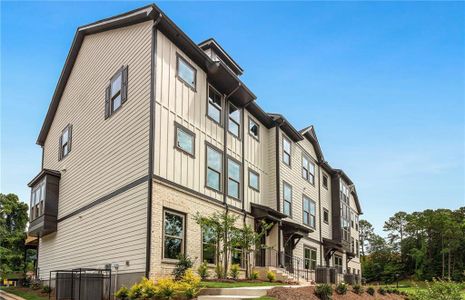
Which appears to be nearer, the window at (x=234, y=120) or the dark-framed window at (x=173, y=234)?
the dark-framed window at (x=173, y=234)

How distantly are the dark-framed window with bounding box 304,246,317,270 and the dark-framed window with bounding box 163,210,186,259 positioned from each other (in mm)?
12783

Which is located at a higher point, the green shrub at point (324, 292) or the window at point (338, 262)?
the green shrub at point (324, 292)

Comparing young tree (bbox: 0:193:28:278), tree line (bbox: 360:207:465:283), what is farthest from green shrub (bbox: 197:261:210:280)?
tree line (bbox: 360:207:465:283)

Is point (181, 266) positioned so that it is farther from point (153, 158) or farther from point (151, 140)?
point (151, 140)

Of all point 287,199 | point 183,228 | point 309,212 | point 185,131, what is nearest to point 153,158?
point 185,131

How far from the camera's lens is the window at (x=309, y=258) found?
26772mm

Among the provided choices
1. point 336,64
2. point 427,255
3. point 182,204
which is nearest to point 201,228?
point 182,204

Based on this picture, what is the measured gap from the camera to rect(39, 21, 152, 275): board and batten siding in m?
15.3

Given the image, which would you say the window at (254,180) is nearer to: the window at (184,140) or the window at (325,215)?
the window at (184,140)

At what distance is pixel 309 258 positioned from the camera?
27359mm

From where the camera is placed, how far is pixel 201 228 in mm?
16688

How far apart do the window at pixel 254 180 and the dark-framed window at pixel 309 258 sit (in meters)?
6.72

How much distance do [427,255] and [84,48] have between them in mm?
53132

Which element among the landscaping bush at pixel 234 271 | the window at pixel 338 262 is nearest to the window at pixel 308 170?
the window at pixel 338 262
